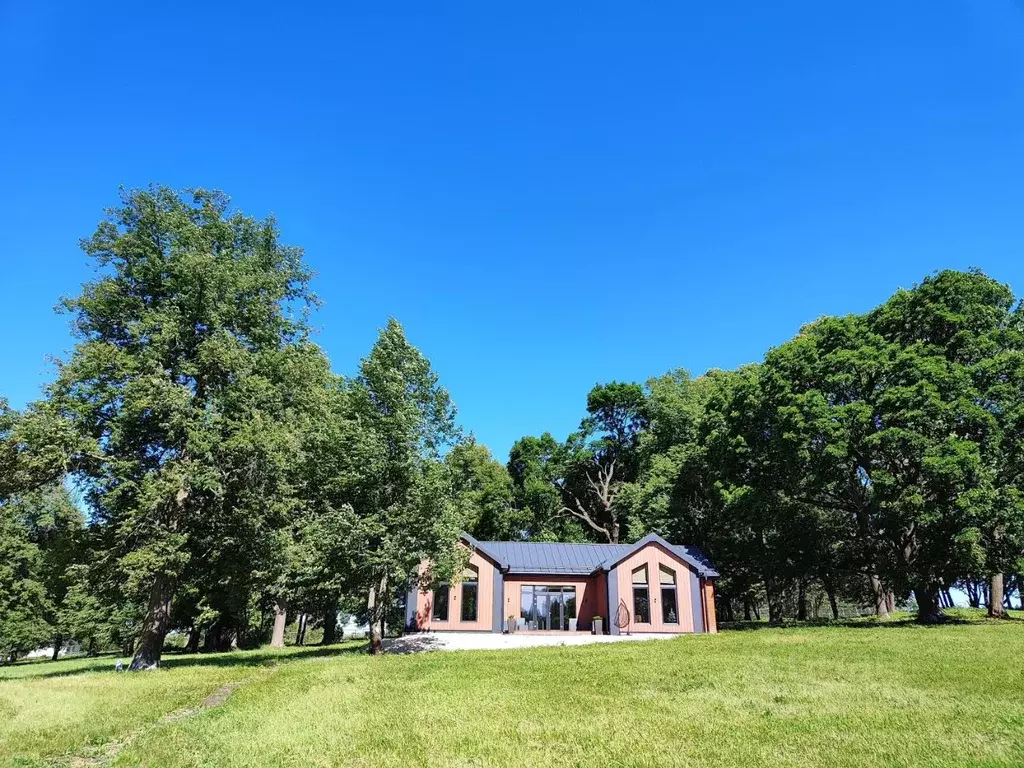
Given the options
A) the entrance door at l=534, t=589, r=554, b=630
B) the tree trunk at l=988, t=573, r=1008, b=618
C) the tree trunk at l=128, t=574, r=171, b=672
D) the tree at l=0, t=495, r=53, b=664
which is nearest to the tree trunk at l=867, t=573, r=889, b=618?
the tree trunk at l=988, t=573, r=1008, b=618

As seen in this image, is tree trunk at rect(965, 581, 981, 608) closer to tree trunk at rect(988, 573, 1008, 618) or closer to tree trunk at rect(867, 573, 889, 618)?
tree trunk at rect(867, 573, 889, 618)

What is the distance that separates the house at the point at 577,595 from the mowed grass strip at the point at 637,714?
13344 millimetres

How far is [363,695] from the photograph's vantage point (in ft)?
40.3

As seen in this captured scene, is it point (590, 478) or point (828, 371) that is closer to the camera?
point (828, 371)

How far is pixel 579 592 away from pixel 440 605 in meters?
7.26

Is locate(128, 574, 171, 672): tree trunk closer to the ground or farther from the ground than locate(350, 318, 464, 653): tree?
closer to the ground

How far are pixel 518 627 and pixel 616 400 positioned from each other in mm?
21653

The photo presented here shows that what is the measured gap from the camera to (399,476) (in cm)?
2264

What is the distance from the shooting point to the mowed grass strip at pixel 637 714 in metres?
7.37

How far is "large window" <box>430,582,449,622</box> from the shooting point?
30125mm

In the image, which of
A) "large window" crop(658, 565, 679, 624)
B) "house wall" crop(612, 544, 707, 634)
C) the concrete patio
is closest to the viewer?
the concrete patio

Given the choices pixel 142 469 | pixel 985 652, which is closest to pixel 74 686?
pixel 142 469

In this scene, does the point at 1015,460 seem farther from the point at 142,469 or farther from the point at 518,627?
the point at 142,469

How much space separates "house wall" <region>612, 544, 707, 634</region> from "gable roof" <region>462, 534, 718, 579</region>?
1.10ft
